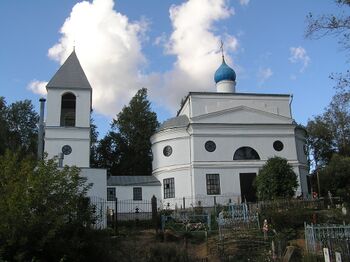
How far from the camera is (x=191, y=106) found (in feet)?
105

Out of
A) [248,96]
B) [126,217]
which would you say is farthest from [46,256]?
[248,96]

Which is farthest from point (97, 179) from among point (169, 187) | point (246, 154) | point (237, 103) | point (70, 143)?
point (237, 103)

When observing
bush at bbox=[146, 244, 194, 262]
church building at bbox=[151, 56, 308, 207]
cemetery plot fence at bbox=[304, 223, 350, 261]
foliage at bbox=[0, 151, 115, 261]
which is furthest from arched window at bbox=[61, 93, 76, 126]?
cemetery plot fence at bbox=[304, 223, 350, 261]

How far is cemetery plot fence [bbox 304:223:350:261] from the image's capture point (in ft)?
44.2

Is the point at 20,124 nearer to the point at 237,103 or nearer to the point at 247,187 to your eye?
the point at 237,103

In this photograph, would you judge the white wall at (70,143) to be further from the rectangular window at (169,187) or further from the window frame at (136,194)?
the rectangular window at (169,187)

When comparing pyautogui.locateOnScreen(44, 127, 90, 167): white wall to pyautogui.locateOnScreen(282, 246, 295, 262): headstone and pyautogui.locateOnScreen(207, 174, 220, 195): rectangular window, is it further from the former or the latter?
pyautogui.locateOnScreen(282, 246, 295, 262): headstone

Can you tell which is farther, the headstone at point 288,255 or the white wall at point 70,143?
the white wall at point 70,143

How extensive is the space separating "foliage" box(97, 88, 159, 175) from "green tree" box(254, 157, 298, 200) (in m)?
20.3

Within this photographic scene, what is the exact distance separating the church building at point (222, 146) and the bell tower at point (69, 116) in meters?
5.80

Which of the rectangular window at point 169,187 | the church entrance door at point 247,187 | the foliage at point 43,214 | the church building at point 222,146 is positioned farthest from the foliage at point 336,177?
the foliage at point 43,214

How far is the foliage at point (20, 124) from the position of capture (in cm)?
4472

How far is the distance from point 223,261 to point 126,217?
47.1 ft

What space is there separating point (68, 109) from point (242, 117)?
1292 centimetres
